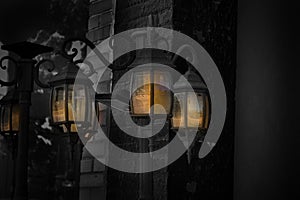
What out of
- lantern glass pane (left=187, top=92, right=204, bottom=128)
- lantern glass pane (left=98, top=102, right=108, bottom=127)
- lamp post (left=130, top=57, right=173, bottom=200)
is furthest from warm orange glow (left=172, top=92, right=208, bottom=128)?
lantern glass pane (left=98, top=102, right=108, bottom=127)

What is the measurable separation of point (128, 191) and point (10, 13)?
6.38 ft

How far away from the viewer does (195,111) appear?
2768 millimetres

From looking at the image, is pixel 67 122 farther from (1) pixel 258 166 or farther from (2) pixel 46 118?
(2) pixel 46 118

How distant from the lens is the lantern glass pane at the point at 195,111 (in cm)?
275

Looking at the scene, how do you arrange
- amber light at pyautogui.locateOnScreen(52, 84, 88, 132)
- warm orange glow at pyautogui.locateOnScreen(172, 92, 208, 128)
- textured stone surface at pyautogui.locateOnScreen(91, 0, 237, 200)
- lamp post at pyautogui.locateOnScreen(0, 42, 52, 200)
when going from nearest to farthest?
warm orange glow at pyautogui.locateOnScreen(172, 92, 208, 128), amber light at pyautogui.locateOnScreen(52, 84, 88, 132), lamp post at pyautogui.locateOnScreen(0, 42, 52, 200), textured stone surface at pyautogui.locateOnScreen(91, 0, 237, 200)

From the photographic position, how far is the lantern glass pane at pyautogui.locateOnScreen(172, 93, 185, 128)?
275 cm

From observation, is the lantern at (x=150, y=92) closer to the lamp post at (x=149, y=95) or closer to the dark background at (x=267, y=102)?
the lamp post at (x=149, y=95)

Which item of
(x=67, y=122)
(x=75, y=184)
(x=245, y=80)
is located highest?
(x=245, y=80)

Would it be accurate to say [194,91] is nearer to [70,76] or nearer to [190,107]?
[190,107]

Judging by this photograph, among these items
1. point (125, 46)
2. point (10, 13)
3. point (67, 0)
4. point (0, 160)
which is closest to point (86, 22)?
point (67, 0)

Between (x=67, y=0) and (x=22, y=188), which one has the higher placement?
(x=67, y=0)

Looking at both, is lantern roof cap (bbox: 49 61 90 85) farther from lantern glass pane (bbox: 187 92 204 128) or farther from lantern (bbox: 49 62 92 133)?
lantern glass pane (bbox: 187 92 204 128)

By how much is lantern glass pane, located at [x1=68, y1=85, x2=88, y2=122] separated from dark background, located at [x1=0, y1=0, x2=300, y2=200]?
1084mm

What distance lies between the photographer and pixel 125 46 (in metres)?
3.54
